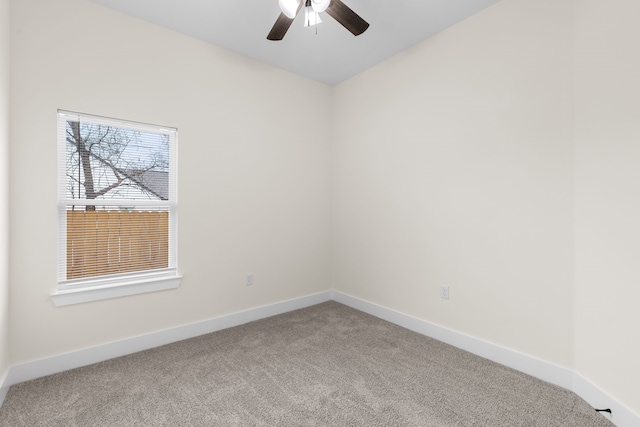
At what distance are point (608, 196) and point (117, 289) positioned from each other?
341cm

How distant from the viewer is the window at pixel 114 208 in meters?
2.26

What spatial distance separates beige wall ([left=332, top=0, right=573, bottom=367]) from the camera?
2053 mm

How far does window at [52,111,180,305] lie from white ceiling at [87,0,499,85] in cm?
91

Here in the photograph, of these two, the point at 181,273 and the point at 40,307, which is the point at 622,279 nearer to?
the point at 181,273

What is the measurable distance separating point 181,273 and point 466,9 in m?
3.27

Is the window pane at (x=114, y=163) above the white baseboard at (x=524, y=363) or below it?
above

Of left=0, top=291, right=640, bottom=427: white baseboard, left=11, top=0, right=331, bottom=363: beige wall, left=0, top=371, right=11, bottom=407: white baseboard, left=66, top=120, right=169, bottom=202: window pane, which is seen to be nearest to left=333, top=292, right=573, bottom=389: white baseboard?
left=0, top=291, right=640, bottom=427: white baseboard

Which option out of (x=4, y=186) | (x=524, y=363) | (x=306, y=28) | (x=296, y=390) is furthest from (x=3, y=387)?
(x=524, y=363)

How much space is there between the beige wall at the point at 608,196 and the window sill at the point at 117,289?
3061mm

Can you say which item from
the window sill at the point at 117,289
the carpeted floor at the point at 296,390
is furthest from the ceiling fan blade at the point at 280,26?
the carpeted floor at the point at 296,390

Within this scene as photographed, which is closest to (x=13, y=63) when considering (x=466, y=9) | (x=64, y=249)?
(x=64, y=249)

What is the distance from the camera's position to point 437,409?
1798mm

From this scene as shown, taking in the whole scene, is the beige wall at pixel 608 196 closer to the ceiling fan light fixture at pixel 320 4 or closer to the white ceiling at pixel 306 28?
the white ceiling at pixel 306 28

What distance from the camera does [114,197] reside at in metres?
2.45
